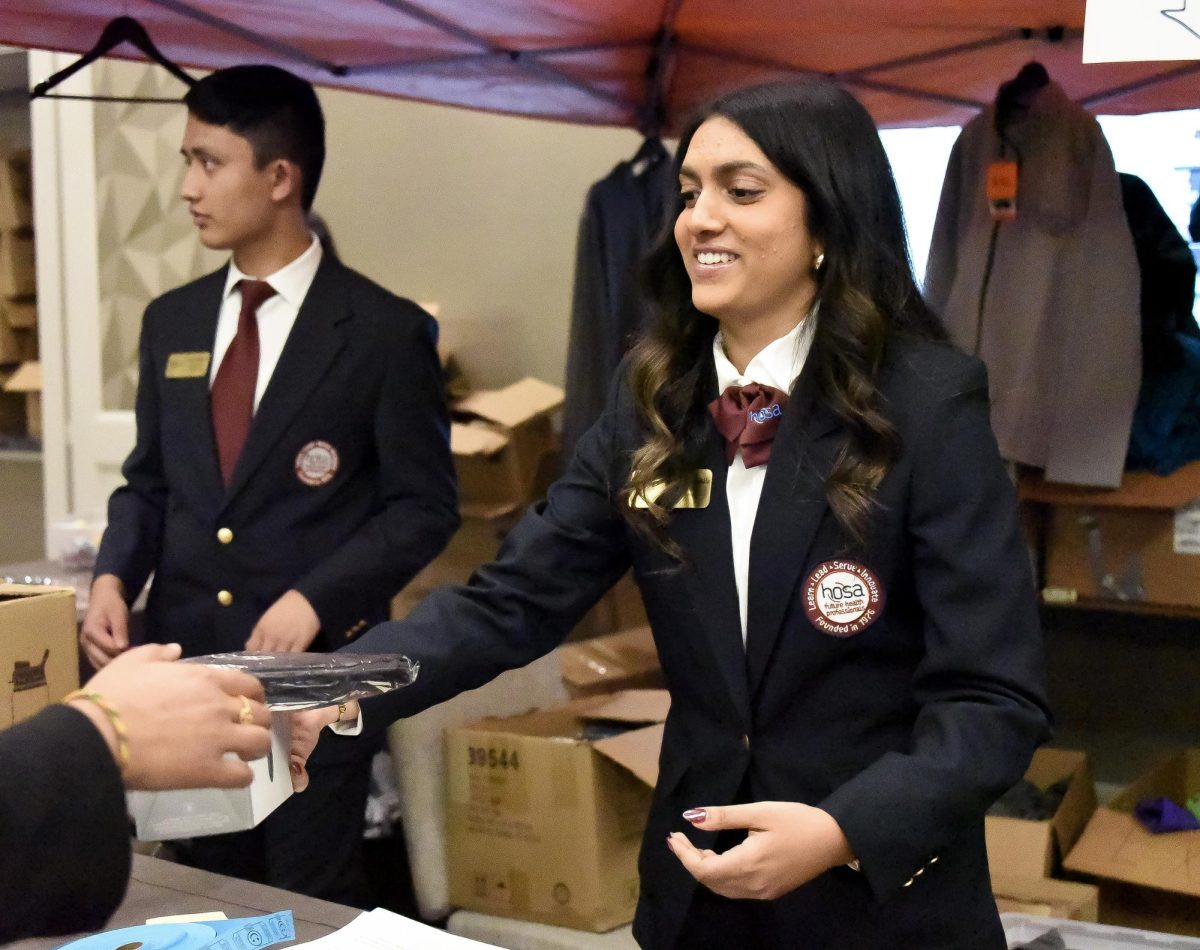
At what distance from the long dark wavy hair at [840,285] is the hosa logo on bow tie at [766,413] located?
2.0 inches

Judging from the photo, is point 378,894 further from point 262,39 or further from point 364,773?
point 262,39

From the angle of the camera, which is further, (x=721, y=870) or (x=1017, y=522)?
(x=1017, y=522)

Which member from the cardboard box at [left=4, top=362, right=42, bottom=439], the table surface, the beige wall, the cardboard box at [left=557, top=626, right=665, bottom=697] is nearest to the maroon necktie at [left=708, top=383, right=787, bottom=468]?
the table surface

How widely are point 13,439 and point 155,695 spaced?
4.72 metres

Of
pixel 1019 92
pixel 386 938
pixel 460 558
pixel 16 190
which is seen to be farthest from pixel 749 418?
pixel 16 190

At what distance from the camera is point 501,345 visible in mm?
4316

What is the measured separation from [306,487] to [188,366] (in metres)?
0.31

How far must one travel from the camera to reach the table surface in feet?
4.75

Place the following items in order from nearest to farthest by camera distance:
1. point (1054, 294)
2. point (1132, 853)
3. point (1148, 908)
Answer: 1. point (1132, 853)
2. point (1148, 908)
3. point (1054, 294)

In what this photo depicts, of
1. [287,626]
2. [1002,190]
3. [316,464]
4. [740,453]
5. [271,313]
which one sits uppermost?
[1002,190]

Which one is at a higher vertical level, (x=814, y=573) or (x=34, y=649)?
(x=814, y=573)

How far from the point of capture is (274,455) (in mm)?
2428

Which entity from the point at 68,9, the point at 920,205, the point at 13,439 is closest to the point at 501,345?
the point at 920,205

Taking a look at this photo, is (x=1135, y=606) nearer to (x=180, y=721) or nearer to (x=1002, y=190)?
(x=1002, y=190)
